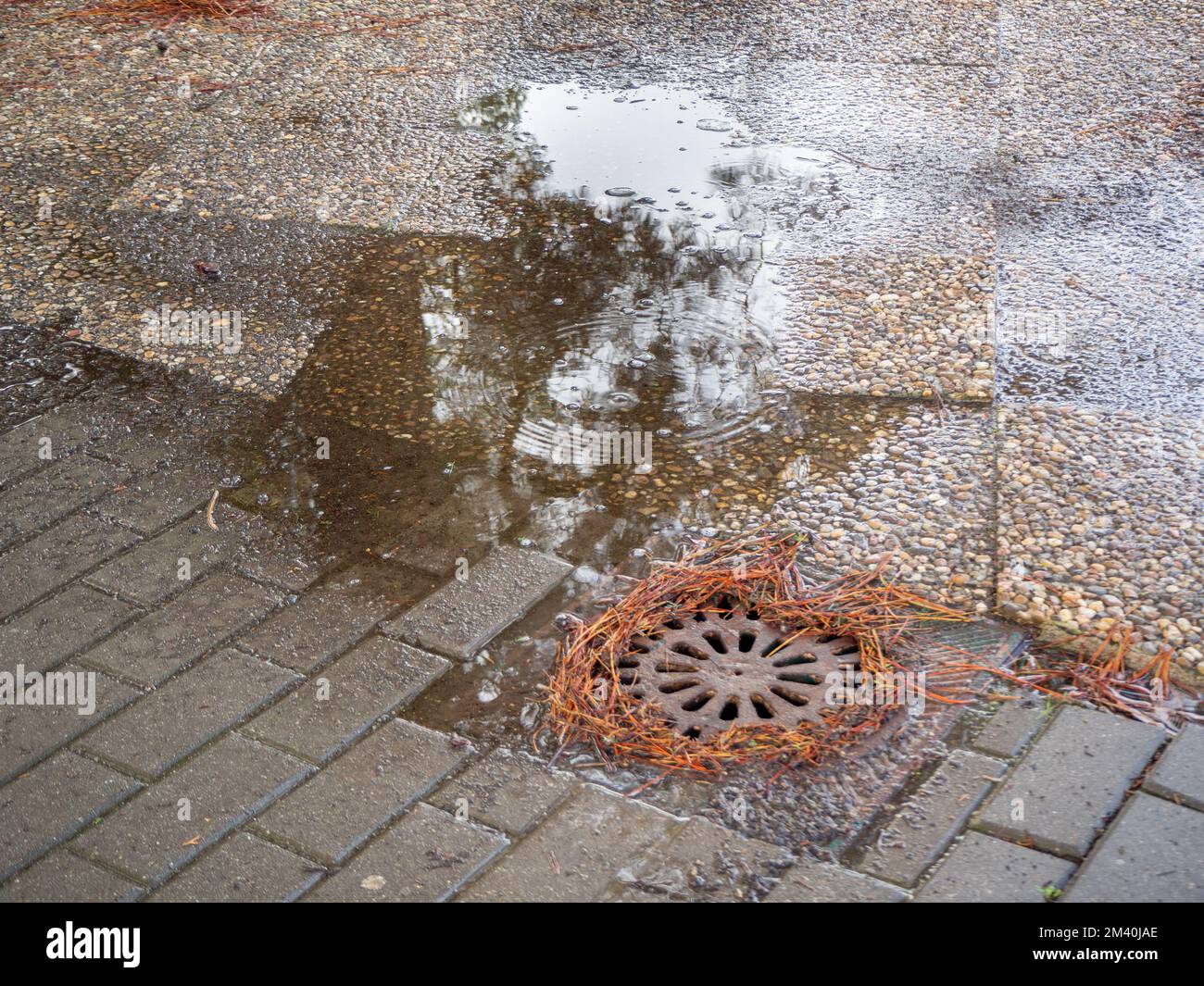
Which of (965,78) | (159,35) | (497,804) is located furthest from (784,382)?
(159,35)

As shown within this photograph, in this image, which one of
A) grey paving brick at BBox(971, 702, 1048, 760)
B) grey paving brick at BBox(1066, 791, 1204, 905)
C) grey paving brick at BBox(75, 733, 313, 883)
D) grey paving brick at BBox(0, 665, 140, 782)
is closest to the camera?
grey paving brick at BBox(1066, 791, 1204, 905)

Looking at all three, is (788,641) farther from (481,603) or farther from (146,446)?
(146,446)

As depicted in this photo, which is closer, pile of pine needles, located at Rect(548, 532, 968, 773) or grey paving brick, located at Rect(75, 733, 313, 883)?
grey paving brick, located at Rect(75, 733, 313, 883)

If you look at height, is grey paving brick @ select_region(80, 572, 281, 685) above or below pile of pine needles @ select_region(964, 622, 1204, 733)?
below

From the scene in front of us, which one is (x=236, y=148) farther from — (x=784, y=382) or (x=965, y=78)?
(x=965, y=78)

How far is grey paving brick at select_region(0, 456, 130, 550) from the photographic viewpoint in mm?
3934

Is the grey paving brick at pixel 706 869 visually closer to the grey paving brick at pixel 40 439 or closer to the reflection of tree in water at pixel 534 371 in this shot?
the reflection of tree in water at pixel 534 371

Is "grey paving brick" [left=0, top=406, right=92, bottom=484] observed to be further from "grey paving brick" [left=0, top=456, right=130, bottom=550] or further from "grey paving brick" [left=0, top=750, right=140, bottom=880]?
"grey paving brick" [left=0, top=750, right=140, bottom=880]

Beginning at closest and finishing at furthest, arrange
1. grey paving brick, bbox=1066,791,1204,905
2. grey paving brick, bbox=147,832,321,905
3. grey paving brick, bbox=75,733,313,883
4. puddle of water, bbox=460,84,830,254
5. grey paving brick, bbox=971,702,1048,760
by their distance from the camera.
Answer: grey paving brick, bbox=1066,791,1204,905
grey paving brick, bbox=147,832,321,905
grey paving brick, bbox=75,733,313,883
grey paving brick, bbox=971,702,1048,760
puddle of water, bbox=460,84,830,254

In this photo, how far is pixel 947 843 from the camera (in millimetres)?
2768

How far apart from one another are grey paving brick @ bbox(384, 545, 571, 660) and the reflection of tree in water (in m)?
0.20

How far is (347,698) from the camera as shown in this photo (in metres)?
3.25

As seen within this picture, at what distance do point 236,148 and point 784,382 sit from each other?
3597mm

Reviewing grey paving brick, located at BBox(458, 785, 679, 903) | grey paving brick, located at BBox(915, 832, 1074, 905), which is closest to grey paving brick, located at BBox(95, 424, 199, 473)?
grey paving brick, located at BBox(458, 785, 679, 903)
